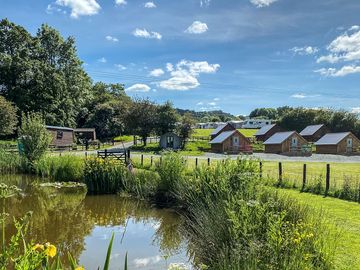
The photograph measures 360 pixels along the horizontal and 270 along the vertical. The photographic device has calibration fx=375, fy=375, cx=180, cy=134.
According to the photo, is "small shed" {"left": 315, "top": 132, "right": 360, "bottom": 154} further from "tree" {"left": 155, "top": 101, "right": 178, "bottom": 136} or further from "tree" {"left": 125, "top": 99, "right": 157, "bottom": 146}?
"tree" {"left": 125, "top": 99, "right": 157, "bottom": 146}

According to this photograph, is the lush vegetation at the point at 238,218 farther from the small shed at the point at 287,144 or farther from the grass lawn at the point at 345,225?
the small shed at the point at 287,144

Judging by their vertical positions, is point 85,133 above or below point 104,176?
above

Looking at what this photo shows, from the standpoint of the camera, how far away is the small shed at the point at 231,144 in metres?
50.4

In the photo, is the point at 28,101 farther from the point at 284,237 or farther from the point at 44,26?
the point at 284,237

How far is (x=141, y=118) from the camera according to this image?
159 feet

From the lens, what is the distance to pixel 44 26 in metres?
57.9

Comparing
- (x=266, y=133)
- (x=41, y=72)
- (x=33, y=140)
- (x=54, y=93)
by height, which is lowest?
(x=33, y=140)

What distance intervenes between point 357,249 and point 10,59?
52.0 meters

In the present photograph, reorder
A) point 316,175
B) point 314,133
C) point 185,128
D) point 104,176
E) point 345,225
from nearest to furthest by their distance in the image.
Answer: point 345,225
point 104,176
point 316,175
point 185,128
point 314,133

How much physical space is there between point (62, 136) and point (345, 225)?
43.9 m

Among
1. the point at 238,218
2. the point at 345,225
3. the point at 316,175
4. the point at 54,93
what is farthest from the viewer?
the point at 54,93

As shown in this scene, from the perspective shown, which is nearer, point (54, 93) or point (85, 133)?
point (54, 93)

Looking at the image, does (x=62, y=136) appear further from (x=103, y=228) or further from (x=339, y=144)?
(x=103, y=228)

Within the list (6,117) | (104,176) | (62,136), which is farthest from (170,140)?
(104,176)
